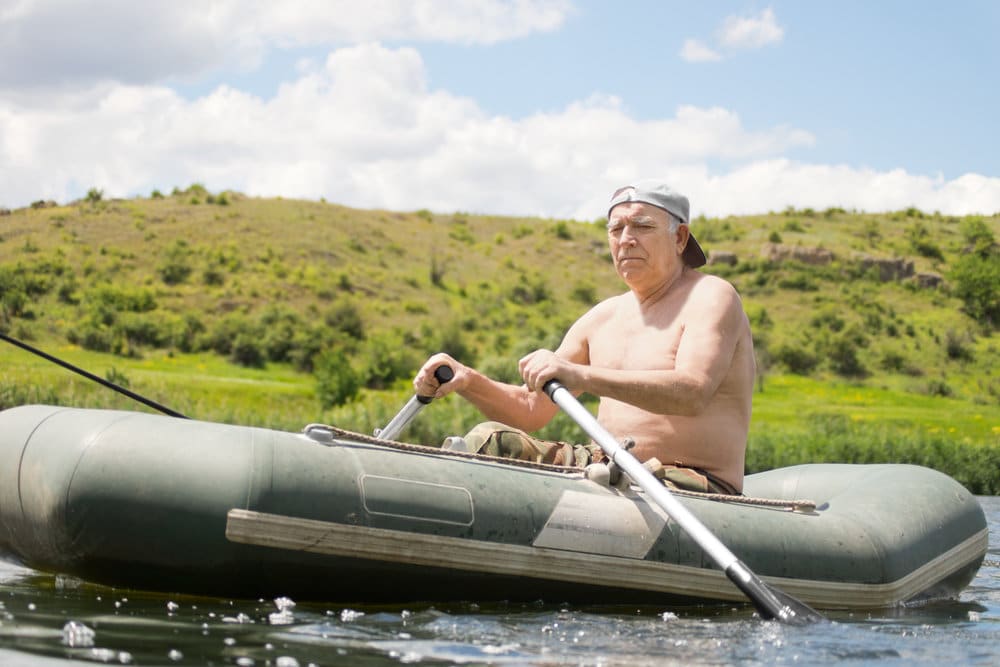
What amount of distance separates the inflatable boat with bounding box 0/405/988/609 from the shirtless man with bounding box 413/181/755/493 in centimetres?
31

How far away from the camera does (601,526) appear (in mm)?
4660

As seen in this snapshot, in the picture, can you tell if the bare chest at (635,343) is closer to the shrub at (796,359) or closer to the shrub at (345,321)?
the shrub at (345,321)

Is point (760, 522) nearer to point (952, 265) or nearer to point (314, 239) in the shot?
point (314, 239)

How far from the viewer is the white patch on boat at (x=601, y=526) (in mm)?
4602

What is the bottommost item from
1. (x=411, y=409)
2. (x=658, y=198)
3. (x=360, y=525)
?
(x=360, y=525)

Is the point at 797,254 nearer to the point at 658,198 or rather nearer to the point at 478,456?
the point at 658,198

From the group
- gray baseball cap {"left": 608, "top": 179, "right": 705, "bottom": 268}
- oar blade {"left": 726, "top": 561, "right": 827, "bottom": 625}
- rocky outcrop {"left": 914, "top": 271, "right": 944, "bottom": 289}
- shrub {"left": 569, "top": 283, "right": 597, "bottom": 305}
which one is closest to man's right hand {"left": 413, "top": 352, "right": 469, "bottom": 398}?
gray baseball cap {"left": 608, "top": 179, "right": 705, "bottom": 268}

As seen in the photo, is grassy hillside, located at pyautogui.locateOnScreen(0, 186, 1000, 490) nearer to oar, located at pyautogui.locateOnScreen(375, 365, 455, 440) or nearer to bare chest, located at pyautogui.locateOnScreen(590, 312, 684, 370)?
oar, located at pyautogui.locateOnScreen(375, 365, 455, 440)

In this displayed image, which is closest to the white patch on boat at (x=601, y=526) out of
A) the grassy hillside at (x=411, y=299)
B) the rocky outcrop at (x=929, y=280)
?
the grassy hillside at (x=411, y=299)

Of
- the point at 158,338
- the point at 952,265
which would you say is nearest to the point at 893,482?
the point at 158,338

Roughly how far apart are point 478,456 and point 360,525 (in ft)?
2.08

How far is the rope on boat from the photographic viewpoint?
4.53 metres

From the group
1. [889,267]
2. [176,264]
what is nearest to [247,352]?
[176,264]

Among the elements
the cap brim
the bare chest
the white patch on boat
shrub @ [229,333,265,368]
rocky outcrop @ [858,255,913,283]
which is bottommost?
shrub @ [229,333,265,368]
